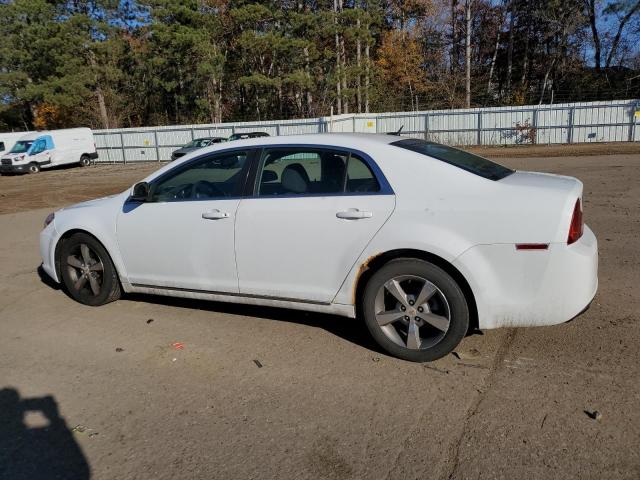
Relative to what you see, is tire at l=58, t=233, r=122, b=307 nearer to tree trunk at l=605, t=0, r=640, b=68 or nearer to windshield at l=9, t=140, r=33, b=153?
windshield at l=9, t=140, r=33, b=153

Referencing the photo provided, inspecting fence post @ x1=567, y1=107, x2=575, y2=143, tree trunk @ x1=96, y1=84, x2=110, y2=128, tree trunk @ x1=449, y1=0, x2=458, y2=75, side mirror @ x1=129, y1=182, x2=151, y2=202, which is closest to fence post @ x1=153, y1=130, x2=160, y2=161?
tree trunk @ x1=96, y1=84, x2=110, y2=128

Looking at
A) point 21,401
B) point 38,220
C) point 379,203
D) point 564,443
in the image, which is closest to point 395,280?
point 379,203

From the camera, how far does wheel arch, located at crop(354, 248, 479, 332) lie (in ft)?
11.6

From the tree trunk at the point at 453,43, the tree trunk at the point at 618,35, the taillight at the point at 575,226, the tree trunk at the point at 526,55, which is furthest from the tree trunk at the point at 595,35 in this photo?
the taillight at the point at 575,226

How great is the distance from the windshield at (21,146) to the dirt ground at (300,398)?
91.9 ft

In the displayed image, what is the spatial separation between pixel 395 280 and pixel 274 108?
153 ft

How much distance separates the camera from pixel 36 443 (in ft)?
9.71

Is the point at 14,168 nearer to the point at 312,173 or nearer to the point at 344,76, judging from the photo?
the point at 344,76

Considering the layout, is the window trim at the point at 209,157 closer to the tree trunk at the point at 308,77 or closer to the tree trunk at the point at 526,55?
the tree trunk at the point at 308,77

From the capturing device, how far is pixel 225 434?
299 centimetres

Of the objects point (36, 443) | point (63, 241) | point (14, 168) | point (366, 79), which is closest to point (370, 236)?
point (36, 443)

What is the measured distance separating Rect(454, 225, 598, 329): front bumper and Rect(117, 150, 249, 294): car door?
6.09 ft

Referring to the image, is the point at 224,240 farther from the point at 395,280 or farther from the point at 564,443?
the point at 564,443

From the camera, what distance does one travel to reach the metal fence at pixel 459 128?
97.7 ft
